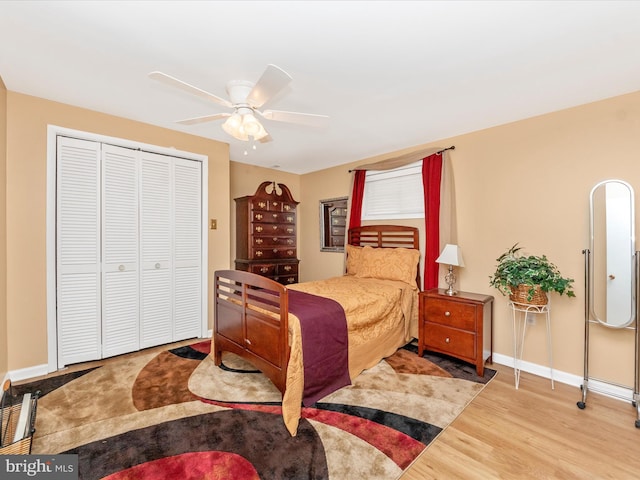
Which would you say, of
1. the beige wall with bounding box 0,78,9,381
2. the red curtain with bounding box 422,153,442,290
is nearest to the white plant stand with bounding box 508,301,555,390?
the red curtain with bounding box 422,153,442,290

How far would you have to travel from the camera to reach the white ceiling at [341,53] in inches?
62.4

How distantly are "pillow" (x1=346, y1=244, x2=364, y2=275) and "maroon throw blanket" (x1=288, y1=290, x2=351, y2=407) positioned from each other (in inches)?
60.3

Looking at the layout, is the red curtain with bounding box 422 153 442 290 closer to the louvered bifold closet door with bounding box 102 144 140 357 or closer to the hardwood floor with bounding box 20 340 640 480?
the hardwood floor with bounding box 20 340 640 480

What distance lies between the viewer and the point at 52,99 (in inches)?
106

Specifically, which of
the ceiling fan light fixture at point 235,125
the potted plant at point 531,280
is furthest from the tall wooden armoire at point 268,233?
the potted plant at point 531,280

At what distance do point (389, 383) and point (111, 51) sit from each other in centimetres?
332

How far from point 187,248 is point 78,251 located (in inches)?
41.4

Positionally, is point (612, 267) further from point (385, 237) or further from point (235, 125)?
point (235, 125)

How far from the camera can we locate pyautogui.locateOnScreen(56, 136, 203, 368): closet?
285 centimetres

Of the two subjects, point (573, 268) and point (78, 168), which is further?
point (78, 168)

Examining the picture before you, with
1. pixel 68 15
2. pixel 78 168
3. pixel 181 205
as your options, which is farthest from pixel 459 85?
pixel 78 168

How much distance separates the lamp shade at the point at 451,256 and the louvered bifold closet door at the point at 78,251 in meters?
3.67

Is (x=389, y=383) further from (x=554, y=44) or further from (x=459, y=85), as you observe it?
(x=554, y=44)

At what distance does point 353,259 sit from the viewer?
4184mm
